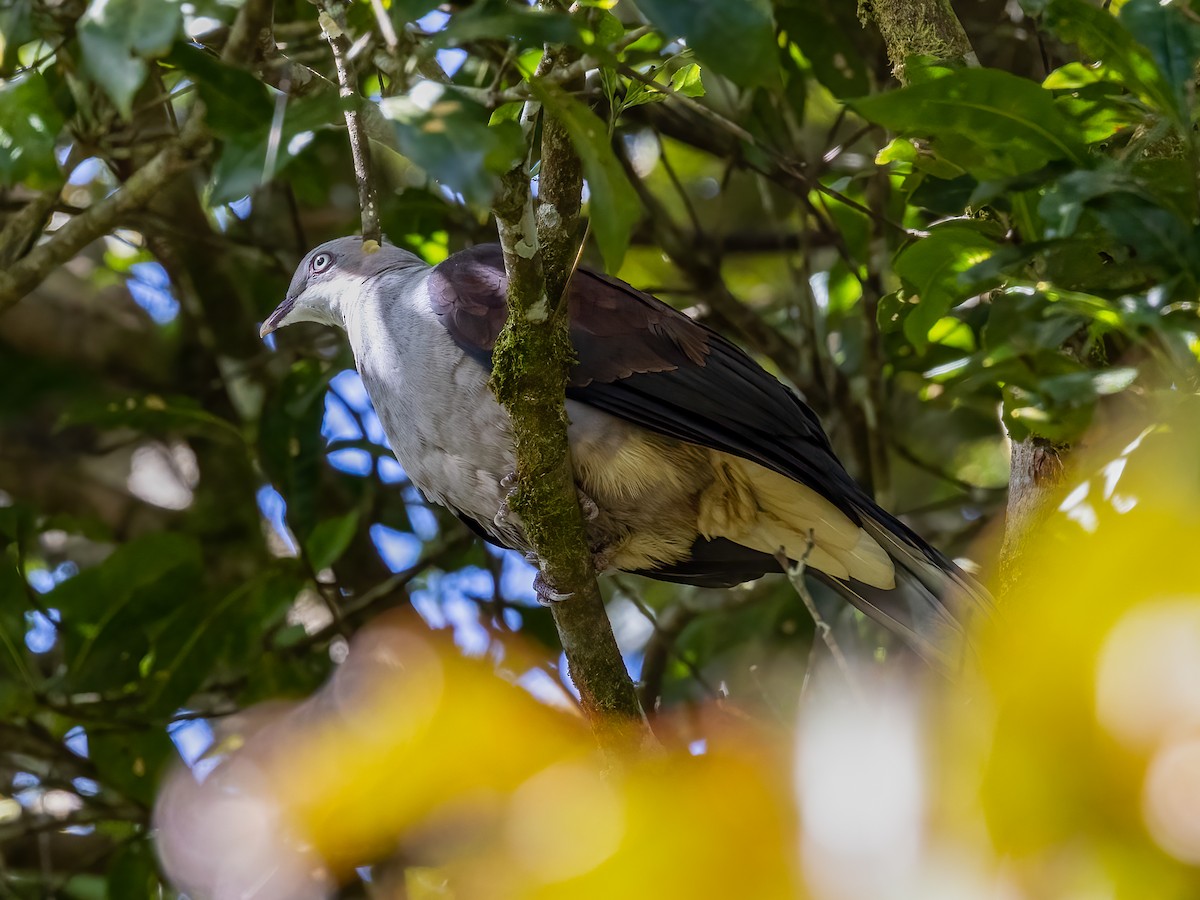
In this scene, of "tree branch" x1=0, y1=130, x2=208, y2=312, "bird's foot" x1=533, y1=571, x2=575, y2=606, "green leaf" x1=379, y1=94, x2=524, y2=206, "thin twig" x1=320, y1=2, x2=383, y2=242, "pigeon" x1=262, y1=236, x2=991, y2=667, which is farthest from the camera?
"tree branch" x1=0, y1=130, x2=208, y2=312

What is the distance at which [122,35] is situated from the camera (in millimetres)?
1724

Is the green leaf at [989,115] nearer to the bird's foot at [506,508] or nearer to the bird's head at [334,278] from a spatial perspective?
the bird's foot at [506,508]

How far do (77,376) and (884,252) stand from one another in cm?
332

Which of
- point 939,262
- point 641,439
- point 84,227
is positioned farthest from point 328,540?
point 939,262

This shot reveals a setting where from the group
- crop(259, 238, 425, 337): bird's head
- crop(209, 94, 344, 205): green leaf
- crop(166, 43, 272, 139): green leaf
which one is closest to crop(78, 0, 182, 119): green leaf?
crop(209, 94, 344, 205): green leaf

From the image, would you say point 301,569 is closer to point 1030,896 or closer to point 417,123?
point 417,123

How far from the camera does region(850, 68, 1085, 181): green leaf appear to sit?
2.17 meters

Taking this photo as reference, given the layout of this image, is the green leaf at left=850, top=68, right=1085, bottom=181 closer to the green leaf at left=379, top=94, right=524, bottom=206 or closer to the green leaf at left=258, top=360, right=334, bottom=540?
the green leaf at left=379, top=94, right=524, bottom=206

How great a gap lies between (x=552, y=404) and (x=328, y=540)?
1.83 m

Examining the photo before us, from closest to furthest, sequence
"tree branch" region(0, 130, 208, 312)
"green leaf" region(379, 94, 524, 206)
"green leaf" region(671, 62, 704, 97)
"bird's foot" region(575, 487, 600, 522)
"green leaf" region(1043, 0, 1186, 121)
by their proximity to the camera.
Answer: "green leaf" region(379, 94, 524, 206) < "green leaf" region(1043, 0, 1186, 121) < "green leaf" region(671, 62, 704, 97) < "bird's foot" region(575, 487, 600, 522) < "tree branch" region(0, 130, 208, 312)

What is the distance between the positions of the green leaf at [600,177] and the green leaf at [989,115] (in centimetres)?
52

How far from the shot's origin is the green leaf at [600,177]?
1.82 meters

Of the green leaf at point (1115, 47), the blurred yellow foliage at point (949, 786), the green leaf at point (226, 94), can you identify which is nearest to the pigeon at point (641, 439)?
the green leaf at point (226, 94)

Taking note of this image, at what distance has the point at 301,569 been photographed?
4.31 m
